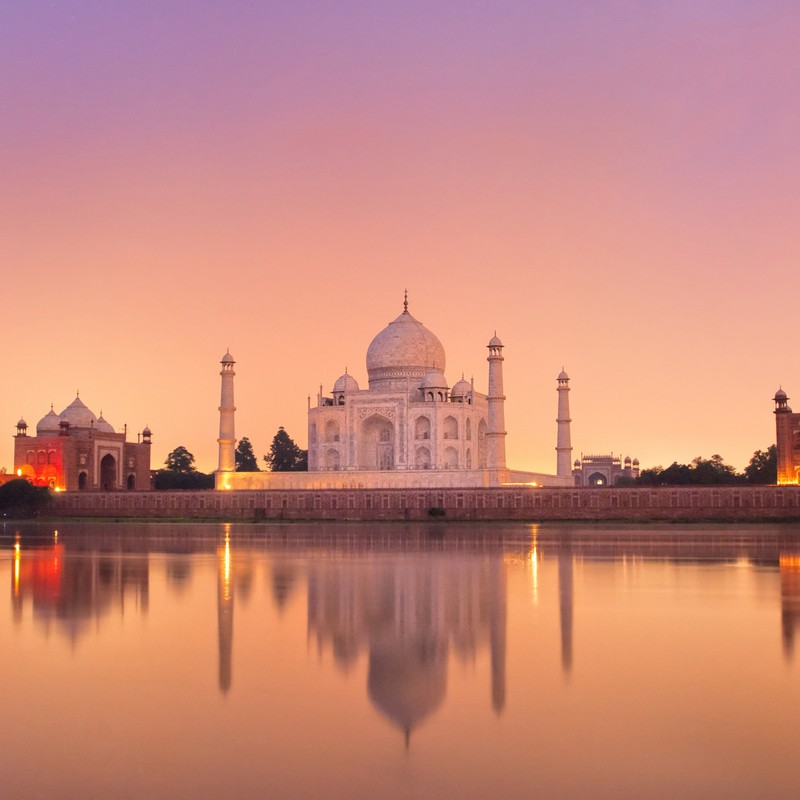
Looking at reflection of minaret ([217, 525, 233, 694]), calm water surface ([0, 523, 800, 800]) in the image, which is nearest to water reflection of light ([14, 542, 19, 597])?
calm water surface ([0, 523, 800, 800])

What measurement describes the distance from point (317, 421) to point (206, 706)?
42694 millimetres

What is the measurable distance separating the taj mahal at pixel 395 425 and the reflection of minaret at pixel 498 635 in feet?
100

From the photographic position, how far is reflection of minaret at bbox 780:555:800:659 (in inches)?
332

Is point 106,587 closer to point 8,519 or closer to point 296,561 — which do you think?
point 296,561

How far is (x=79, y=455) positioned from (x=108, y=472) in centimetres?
332

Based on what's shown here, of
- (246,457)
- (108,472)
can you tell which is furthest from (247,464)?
(108,472)

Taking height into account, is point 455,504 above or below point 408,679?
above

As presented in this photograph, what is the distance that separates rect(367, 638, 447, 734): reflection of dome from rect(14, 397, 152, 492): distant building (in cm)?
4293

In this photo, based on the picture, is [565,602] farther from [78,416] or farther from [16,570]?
[78,416]

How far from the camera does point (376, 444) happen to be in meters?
48.6

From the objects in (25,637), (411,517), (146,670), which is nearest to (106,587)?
(25,637)

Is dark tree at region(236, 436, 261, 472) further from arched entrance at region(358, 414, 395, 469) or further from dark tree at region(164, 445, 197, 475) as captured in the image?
arched entrance at region(358, 414, 395, 469)

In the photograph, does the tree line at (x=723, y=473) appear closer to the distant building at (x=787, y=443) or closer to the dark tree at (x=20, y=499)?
the distant building at (x=787, y=443)

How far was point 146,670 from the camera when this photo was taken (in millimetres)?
7129
